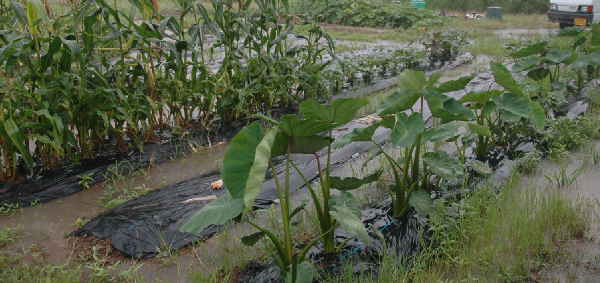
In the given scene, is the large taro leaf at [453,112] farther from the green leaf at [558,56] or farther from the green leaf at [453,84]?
the green leaf at [558,56]

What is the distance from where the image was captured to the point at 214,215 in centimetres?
179

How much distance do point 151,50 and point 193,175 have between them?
101 cm

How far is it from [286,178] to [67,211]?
5.56 ft

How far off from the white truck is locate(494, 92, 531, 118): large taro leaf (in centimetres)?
954

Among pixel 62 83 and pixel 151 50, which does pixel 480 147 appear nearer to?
pixel 151 50

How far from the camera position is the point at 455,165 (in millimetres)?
2393

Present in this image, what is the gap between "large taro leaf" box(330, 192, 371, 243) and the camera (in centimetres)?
184

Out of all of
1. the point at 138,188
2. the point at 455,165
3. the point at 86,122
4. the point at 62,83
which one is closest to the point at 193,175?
the point at 138,188

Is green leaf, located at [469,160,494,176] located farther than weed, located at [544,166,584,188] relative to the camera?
No

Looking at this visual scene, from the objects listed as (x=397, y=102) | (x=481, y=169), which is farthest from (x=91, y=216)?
(x=481, y=169)

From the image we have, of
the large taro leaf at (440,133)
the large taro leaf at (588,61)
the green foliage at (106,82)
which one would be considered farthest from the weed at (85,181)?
the large taro leaf at (588,61)

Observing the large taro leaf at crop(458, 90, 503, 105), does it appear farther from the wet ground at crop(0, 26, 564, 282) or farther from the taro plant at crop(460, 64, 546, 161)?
the wet ground at crop(0, 26, 564, 282)

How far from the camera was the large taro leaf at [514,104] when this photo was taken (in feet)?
9.12

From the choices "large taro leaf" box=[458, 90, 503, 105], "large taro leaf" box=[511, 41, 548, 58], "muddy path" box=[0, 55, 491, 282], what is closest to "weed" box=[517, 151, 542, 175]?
"large taro leaf" box=[458, 90, 503, 105]
